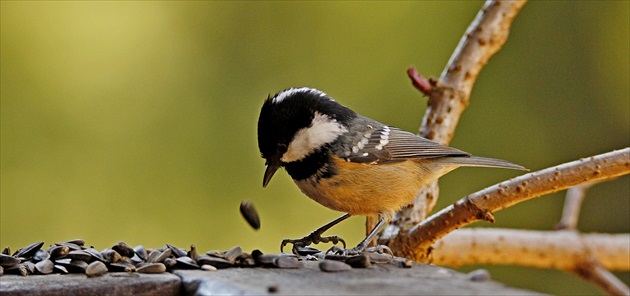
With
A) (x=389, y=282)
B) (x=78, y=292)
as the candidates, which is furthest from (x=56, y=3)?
(x=389, y=282)

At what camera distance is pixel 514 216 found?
13.4ft

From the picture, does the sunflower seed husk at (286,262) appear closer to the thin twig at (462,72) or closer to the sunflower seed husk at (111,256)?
the sunflower seed husk at (111,256)

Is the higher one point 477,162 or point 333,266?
point 477,162

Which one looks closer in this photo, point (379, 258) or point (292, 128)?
point (379, 258)

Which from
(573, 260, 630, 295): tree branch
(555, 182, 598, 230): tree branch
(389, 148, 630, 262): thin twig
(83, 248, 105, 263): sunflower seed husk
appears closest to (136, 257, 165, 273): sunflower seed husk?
(83, 248, 105, 263): sunflower seed husk

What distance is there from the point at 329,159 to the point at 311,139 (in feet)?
0.23

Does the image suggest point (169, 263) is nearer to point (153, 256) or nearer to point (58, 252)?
point (153, 256)

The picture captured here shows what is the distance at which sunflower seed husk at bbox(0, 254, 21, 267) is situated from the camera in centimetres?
157

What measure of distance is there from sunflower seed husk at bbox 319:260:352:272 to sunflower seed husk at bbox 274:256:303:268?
0.07 m

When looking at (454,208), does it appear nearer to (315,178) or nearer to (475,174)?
(315,178)

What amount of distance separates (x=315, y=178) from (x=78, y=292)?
2.36ft

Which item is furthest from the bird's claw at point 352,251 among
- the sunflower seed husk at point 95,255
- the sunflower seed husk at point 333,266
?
the sunflower seed husk at point 95,255

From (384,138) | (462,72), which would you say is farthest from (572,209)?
(384,138)

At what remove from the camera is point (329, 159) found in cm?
195
